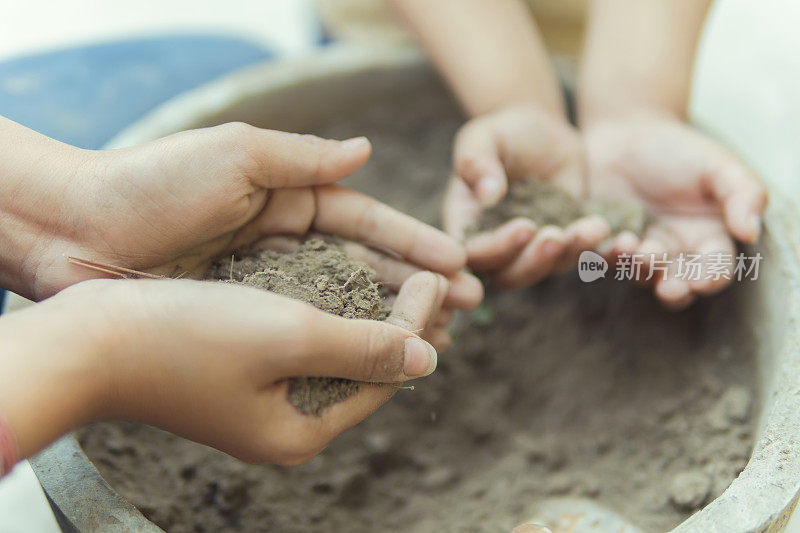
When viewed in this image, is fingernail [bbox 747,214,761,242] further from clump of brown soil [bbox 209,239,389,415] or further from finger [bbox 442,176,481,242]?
clump of brown soil [bbox 209,239,389,415]

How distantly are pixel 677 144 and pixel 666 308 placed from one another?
0.92ft

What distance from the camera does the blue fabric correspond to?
1.22 metres

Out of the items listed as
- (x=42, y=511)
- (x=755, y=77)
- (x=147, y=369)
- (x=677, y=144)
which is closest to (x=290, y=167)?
(x=147, y=369)

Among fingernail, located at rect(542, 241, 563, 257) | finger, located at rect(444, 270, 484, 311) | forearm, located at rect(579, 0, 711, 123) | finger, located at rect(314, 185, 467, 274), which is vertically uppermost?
forearm, located at rect(579, 0, 711, 123)

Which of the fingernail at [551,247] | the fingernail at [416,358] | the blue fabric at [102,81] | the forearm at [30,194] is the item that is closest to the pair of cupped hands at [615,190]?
the fingernail at [551,247]

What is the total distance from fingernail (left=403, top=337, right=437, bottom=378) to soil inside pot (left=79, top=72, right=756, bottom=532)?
12.8 inches

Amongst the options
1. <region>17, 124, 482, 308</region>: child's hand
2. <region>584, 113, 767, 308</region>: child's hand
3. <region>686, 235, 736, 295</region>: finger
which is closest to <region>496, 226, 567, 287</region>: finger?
<region>584, 113, 767, 308</region>: child's hand

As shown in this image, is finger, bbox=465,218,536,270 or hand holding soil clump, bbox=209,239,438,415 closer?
hand holding soil clump, bbox=209,239,438,415

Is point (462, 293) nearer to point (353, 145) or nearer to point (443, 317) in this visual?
point (443, 317)

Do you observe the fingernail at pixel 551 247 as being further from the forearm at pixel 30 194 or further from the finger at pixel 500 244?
the forearm at pixel 30 194

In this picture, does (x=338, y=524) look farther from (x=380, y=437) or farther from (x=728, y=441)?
(x=728, y=441)

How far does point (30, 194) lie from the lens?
0.75 meters

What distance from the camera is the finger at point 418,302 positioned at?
2.45 ft

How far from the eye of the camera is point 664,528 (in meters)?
0.81
